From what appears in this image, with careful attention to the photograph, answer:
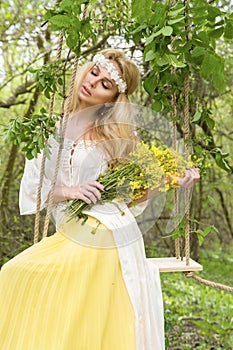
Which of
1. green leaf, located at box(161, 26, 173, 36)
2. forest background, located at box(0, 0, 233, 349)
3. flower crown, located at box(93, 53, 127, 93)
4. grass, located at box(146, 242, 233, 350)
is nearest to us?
green leaf, located at box(161, 26, 173, 36)

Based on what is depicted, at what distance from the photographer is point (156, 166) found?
160 centimetres

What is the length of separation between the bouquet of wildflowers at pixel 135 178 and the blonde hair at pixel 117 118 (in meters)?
0.07

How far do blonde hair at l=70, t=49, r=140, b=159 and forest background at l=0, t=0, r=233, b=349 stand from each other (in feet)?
0.22

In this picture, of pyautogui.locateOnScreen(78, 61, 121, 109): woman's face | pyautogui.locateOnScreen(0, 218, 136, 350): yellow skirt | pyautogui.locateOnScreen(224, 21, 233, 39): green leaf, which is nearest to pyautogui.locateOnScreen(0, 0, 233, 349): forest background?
pyautogui.locateOnScreen(224, 21, 233, 39): green leaf

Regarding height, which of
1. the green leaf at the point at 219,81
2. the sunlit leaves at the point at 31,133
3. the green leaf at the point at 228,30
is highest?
the green leaf at the point at 228,30

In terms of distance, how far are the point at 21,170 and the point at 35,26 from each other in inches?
41.0

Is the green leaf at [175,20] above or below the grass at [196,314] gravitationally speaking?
above

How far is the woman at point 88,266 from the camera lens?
4.84 ft

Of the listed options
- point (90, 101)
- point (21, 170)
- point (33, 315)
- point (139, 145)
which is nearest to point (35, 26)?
point (21, 170)

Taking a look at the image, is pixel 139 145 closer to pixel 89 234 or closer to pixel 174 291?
pixel 89 234

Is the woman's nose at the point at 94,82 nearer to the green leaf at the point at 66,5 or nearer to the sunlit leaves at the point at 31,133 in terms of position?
the sunlit leaves at the point at 31,133

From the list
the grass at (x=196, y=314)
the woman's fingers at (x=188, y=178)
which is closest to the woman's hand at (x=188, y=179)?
the woman's fingers at (x=188, y=178)

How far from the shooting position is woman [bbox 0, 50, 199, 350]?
147 cm

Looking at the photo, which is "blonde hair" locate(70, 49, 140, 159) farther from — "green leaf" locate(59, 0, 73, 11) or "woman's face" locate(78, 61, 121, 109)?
"green leaf" locate(59, 0, 73, 11)
